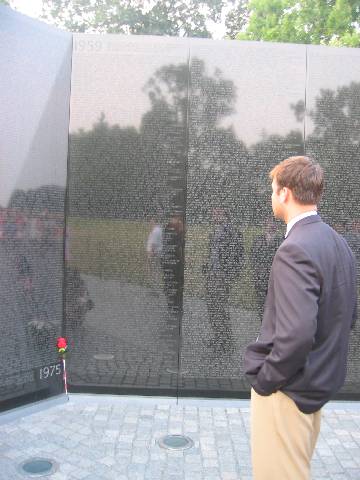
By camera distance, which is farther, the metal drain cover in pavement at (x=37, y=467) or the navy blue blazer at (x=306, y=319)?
the metal drain cover in pavement at (x=37, y=467)

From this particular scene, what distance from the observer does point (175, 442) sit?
14.2 ft

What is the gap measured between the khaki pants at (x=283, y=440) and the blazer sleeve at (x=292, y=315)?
17cm

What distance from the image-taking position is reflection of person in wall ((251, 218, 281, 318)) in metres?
5.34

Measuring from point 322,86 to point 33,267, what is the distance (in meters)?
3.61

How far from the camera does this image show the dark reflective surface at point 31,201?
481 cm

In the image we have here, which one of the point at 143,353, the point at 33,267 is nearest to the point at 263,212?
the point at 143,353

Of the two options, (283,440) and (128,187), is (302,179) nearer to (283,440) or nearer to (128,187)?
(283,440)

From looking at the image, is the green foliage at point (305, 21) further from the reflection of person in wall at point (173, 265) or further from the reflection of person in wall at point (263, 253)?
the reflection of person in wall at point (173, 265)

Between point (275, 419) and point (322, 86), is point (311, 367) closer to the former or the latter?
point (275, 419)

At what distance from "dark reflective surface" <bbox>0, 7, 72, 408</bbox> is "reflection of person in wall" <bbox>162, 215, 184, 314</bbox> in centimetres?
113

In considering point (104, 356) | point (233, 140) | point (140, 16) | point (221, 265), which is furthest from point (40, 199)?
point (140, 16)

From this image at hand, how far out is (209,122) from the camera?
17.4 ft

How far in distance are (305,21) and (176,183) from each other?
1541 centimetres

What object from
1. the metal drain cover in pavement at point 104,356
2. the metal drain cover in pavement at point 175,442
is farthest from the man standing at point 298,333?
the metal drain cover in pavement at point 104,356
